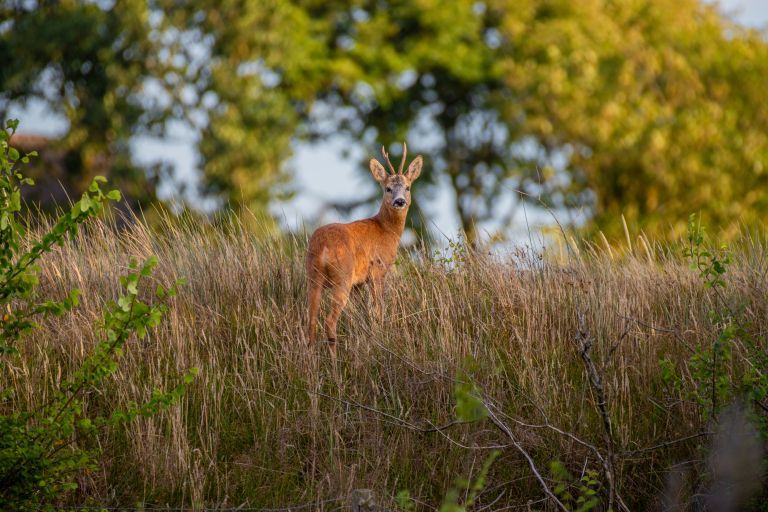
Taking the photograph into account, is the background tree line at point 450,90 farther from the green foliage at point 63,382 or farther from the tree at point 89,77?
the green foliage at point 63,382

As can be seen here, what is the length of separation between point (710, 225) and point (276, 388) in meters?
18.1

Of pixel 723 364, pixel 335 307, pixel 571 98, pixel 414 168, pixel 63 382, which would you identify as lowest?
pixel 723 364

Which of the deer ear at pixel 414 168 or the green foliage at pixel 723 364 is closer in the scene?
the green foliage at pixel 723 364

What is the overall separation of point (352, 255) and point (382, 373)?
1.32 metres

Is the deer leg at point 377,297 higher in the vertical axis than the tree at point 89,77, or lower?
lower

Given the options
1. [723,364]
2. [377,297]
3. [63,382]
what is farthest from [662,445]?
[63,382]

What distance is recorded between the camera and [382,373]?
23.1ft

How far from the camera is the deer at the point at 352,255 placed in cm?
766

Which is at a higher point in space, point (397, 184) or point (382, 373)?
point (397, 184)

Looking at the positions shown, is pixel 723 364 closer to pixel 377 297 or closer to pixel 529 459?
pixel 529 459

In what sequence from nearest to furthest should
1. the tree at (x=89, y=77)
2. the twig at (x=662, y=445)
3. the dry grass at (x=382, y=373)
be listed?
the twig at (x=662, y=445) → the dry grass at (x=382, y=373) → the tree at (x=89, y=77)

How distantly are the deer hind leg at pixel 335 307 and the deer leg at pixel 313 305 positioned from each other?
0.10 m

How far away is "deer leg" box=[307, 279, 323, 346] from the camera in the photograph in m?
7.50

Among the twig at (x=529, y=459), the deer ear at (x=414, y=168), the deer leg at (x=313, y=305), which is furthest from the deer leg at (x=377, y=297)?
the deer ear at (x=414, y=168)
